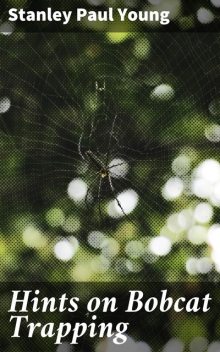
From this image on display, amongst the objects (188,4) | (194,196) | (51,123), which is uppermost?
(188,4)

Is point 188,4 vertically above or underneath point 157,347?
above

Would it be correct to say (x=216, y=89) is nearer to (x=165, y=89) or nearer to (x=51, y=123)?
(x=165, y=89)

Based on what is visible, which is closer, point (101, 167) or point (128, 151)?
point (128, 151)

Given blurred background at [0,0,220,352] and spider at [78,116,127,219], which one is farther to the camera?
spider at [78,116,127,219]

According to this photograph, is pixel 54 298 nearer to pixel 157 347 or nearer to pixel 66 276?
pixel 66 276

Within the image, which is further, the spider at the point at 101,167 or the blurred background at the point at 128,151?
the spider at the point at 101,167

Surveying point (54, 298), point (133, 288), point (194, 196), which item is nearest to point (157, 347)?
point (133, 288)

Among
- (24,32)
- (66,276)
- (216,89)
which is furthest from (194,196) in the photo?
(24,32)
